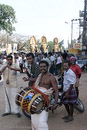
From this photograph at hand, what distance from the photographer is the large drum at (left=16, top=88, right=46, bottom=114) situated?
9.05ft

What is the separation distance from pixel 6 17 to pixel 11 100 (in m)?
25.3

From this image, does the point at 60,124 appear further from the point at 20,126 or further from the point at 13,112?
the point at 13,112

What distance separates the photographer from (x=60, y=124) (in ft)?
13.6

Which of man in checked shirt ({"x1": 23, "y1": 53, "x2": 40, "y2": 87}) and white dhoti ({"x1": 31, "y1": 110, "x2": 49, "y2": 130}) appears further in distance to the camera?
man in checked shirt ({"x1": 23, "y1": 53, "x2": 40, "y2": 87})

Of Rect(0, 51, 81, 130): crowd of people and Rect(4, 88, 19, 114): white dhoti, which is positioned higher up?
Rect(0, 51, 81, 130): crowd of people

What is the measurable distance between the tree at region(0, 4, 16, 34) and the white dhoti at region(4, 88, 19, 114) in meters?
24.3

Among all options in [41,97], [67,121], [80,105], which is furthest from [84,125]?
[41,97]

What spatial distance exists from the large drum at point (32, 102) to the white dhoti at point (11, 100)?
1.60m

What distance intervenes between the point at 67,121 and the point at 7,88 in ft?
5.69

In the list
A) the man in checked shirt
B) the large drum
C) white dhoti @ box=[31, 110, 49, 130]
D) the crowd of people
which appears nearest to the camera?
the large drum

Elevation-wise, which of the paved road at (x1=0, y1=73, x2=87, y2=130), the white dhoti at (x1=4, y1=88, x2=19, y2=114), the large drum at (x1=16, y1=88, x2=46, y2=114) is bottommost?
the paved road at (x1=0, y1=73, x2=87, y2=130)

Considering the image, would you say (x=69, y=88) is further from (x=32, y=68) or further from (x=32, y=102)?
(x=32, y=102)

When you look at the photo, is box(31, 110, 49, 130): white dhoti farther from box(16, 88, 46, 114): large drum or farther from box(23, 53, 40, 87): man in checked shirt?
box(23, 53, 40, 87): man in checked shirt

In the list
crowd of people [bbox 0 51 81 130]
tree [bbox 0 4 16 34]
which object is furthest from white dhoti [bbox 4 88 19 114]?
tree [bbox 0 4 16 34]
